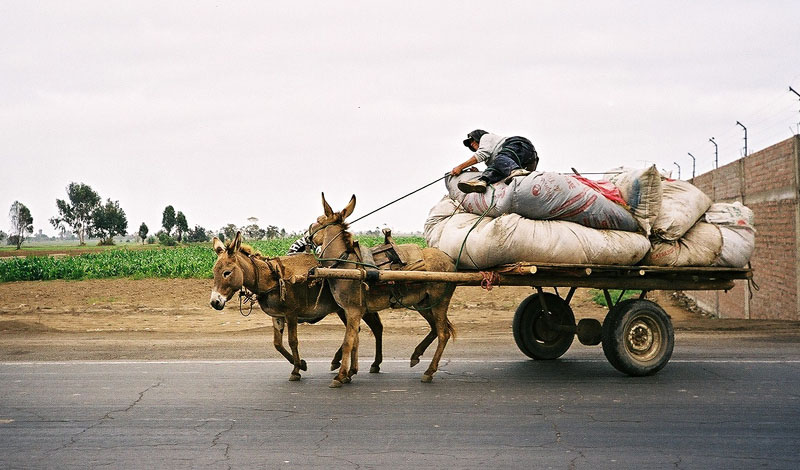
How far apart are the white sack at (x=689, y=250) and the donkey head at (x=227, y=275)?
5.20 m

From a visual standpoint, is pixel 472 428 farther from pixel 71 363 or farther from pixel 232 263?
pixel 71 363

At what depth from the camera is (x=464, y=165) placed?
10.9 metres

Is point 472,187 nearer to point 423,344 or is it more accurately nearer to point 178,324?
point 423,344

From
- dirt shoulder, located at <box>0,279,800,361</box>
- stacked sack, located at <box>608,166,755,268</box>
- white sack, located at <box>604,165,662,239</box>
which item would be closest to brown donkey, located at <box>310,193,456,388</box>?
white sack, located at <box>604,165,662,239</box>

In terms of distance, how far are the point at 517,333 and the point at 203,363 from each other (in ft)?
15.1

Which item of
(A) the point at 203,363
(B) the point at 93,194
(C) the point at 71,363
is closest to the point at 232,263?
(A) the point at 203,363

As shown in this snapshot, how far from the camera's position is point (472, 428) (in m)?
7.84

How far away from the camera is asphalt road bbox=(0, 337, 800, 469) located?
6.89m

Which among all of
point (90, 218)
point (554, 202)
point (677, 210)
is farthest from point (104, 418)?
point (90, 218)

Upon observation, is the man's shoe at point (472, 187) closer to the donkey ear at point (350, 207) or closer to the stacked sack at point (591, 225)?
the stacked sack at point (591, 225)

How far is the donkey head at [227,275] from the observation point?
9648 mm

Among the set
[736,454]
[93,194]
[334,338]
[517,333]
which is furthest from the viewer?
[93,194]

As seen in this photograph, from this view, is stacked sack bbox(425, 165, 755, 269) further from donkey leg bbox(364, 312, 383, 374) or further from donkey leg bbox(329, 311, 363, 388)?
donkey leg bbox(329, 311, 363, 388)

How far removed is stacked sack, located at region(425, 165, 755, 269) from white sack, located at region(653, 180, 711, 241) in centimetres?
1
